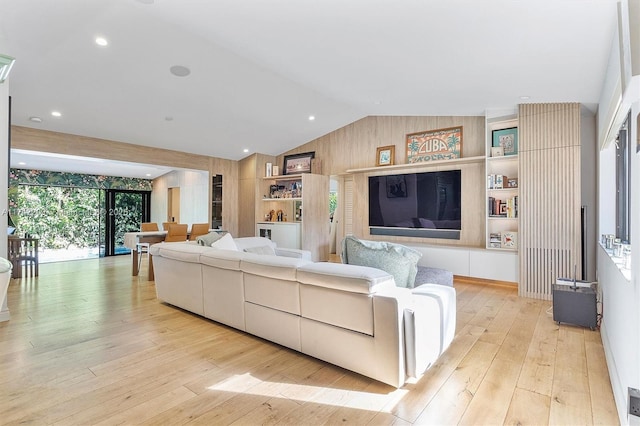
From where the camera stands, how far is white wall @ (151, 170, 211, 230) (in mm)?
7867

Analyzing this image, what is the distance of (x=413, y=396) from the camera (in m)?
1.90

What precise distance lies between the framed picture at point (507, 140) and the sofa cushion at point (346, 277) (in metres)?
3.71

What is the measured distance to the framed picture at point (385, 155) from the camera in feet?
19.8

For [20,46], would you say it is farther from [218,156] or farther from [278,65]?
[218,156]

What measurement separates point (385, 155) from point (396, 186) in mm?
662

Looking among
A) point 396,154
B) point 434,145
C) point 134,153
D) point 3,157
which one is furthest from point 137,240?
point 434,145

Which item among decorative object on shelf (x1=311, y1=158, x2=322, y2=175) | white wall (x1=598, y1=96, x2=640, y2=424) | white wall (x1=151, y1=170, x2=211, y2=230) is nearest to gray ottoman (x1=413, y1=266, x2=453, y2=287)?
white wall (x1=598, y1=96, x2=640, y2=424)

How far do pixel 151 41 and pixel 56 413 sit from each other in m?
3.43

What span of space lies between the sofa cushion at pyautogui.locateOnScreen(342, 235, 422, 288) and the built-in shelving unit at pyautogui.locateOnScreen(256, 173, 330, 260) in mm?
4111

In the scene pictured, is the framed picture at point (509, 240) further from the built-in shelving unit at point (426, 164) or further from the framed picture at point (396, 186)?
the framed picture at point (396, 186)

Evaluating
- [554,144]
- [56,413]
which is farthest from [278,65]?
[56,413]

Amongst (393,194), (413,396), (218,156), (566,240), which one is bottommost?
(413,396)

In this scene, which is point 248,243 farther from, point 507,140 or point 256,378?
point 507,140

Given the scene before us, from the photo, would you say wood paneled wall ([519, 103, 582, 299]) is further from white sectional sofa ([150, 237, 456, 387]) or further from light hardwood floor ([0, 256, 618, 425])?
white sectional sofa ([150, 237, 456, 387])
